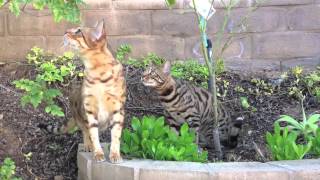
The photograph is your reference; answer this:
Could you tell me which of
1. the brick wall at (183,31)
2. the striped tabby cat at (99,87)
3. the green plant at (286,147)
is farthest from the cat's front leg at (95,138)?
the brick wall at (183,31)

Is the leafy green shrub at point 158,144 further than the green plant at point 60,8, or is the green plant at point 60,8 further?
the leafy green shrub at point 158,144

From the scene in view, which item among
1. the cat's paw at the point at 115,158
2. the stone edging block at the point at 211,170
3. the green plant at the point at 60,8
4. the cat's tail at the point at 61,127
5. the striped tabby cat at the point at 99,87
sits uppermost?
the green plant at the point at 60,8

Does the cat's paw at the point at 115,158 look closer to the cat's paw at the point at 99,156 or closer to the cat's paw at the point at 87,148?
the cat's paw at the point at 99,156

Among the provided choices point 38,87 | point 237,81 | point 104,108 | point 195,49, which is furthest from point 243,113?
point 38,87

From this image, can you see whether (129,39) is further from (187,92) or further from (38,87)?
(38,87)

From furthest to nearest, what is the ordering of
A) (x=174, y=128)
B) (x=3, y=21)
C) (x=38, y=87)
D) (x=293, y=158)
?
(x=3, y=21) < (x=174, y=128) < (x=293, y=158) < (x=38, y=87)

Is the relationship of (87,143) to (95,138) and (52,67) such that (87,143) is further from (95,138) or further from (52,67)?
(52,67)

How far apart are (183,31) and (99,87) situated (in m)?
2.48

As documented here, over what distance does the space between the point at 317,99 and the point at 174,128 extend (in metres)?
1.76

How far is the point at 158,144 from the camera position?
4625 mm

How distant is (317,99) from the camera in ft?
21.3

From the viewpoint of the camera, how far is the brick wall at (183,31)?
267 inches

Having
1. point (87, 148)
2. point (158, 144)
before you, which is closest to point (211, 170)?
point (158, 144)

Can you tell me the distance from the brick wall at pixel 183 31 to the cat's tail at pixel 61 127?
57.5 inches
